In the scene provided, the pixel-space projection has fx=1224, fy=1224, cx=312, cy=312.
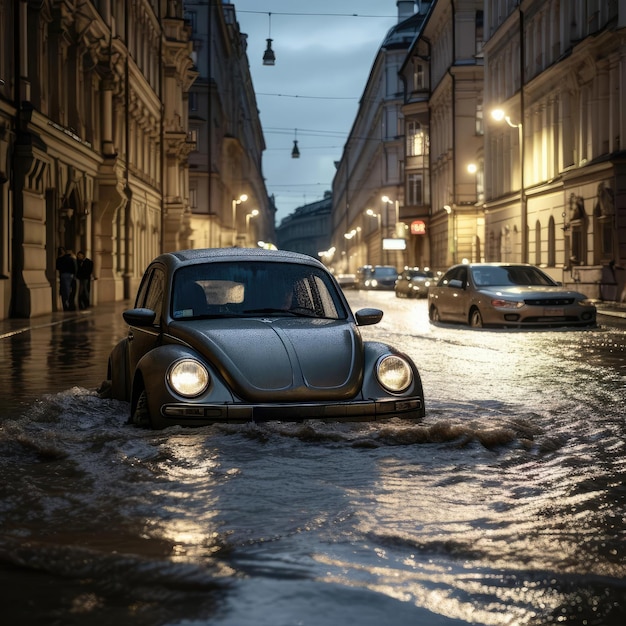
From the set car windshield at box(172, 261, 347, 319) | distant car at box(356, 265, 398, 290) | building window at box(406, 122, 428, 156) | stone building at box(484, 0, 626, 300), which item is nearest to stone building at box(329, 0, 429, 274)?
building window at box(406, 122, 428, 156)

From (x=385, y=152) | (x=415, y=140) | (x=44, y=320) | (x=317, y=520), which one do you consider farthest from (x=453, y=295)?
(x=385, y=152)

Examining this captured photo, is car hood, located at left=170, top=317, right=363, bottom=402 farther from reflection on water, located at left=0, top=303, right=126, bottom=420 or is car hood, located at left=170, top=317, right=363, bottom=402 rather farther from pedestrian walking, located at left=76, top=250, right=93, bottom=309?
pedestrian walking, located at left=76, top=250, right=93, bottom=309

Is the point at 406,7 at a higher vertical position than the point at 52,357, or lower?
higher

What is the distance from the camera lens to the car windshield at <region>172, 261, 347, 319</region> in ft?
27.9

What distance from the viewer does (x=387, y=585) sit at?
4207mm

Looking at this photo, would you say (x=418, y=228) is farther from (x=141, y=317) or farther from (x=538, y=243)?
(x=141, y=317)

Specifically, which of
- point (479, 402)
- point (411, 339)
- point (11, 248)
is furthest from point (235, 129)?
point (479, 402)

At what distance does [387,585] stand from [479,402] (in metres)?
6.13

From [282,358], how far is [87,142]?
1220 inches

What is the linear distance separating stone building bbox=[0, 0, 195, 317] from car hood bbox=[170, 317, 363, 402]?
1976 cm

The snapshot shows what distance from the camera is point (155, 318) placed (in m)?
8.55

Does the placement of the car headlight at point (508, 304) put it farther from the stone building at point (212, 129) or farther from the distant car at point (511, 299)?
the stone building at point (212, 129)

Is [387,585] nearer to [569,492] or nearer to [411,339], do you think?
[569,492]

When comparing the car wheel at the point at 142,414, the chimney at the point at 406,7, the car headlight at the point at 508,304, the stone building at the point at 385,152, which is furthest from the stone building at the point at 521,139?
the chimney at the point at 406,7
